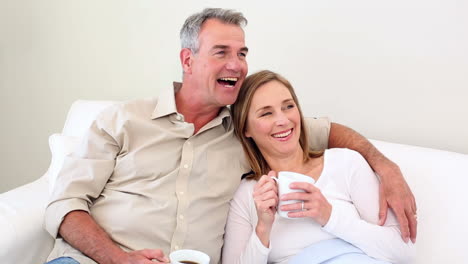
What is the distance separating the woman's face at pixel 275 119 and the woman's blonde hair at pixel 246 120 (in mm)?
17

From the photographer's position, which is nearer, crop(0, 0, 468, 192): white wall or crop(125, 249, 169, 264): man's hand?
crop(125, 249, 169, 264): man's hand

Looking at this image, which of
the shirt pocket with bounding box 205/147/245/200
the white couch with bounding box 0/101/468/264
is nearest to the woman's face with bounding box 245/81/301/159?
the shirt pocket with bounding box 205/147/245/200

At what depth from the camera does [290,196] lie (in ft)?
4.07

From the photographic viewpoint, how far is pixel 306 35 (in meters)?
1.93

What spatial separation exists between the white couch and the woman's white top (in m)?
0.13

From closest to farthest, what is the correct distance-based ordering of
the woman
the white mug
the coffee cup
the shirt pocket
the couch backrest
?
the coffee cup, the white mug, the woman, the shirt pocket, the couch backrest

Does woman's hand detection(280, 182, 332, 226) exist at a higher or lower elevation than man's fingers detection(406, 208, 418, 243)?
higher

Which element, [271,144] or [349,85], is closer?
[271,144]

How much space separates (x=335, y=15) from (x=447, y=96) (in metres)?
0.52

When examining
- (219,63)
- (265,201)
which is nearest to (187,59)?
(219,63)

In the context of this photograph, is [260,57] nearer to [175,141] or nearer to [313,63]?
[313,63]

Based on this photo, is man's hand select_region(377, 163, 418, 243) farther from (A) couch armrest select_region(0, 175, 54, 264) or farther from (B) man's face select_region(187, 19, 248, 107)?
(A) couch armrest select_region(0, 175, 54, 264)

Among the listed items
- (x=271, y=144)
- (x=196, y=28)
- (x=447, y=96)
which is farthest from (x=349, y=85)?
(x=196, y=28)

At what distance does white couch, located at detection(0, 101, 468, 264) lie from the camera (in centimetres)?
143
